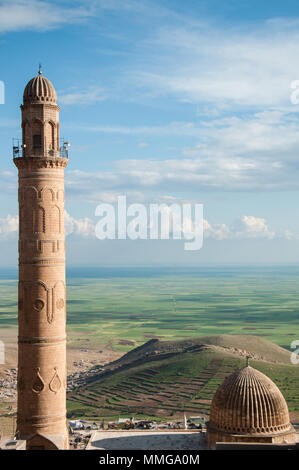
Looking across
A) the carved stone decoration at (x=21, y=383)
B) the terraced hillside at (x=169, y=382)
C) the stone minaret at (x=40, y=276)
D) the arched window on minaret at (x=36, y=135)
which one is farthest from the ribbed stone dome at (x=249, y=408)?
the terraced hillside at (x=169, y=382)

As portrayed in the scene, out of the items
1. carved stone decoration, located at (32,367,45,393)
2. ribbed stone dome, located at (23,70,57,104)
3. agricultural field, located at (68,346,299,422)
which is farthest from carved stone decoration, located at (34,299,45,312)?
agricultural field, located at (68,346,299,422)

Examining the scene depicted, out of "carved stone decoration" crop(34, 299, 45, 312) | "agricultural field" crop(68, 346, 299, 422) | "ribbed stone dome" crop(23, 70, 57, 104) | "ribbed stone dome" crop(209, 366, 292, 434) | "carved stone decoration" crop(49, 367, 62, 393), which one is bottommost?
"agricultural field" crop(68, 346, 299, 422)

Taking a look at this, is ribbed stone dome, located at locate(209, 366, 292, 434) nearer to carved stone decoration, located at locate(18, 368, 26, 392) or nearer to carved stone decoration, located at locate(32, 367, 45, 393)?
carved stone decoration, located at locate(32, 367, 45, 393)

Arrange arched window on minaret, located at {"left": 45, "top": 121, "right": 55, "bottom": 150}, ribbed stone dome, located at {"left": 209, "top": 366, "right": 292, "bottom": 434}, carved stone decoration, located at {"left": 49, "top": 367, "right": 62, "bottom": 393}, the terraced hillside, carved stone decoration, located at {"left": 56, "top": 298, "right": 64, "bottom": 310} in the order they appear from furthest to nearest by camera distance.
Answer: the terraced hillside, arched window on minaret, located at {"left": 45, "top": 121, "right": 55, "bottom": 150}, ribbed stone dome, located at {"left": 209, "top": 366, "right": 292, "bottom": 434}, carved stone decoration, located at {"left": 56, "top": 298, "right": 64, "bottom": 310}, carved stone decoration, located at {"left": 49, "top": 367, "right": 62, "bottom": 393}

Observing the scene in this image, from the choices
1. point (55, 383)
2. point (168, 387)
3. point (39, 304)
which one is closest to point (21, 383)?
point (55, 383)

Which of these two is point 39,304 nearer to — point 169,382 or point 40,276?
point 40,276

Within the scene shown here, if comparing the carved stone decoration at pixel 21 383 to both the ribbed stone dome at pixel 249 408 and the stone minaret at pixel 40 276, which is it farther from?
the ribbed stone dome at pixel 249 408

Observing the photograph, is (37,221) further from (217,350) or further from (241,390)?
(217,350)
